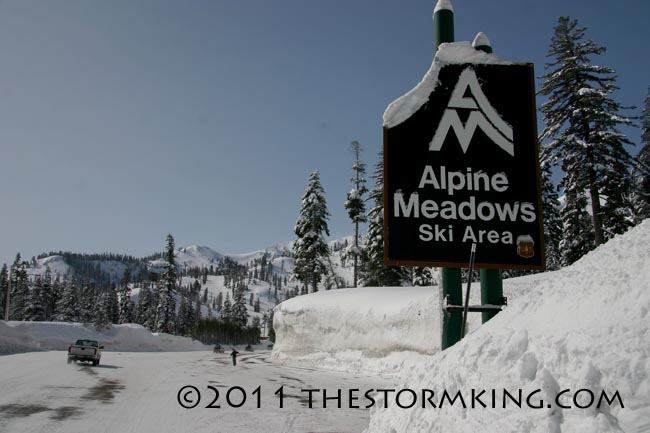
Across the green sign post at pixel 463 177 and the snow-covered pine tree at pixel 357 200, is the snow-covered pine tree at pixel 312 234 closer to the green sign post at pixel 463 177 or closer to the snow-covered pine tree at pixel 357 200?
the snow-covered pine tree at pixel 357 200

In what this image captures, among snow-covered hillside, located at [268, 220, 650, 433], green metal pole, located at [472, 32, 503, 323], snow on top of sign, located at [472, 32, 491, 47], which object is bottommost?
snow-covered hillside, located at [268, 220, 650, 433]

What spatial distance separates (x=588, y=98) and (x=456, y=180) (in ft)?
62.3

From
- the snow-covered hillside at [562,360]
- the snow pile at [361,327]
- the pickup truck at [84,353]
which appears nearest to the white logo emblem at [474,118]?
the snow-covered hillside at [562,360]

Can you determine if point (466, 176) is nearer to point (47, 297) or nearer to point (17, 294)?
point (17, 294)

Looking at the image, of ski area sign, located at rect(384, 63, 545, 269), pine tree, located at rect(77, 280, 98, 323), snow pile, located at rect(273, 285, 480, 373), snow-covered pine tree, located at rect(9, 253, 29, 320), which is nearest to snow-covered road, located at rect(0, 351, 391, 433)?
ski area sign, located at rect(384, 63, 545, 269)

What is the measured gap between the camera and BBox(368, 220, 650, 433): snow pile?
2951mm

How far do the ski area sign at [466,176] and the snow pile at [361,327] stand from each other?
14548 millimetres

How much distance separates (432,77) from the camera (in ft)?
20.7

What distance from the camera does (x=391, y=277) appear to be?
40281mm

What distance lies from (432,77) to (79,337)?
6353 cm

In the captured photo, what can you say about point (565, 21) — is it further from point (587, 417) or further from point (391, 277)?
point (587, 417)

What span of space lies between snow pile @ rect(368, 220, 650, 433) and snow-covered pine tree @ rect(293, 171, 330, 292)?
40917 mm

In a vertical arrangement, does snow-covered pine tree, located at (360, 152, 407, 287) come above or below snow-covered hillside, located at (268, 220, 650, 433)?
above

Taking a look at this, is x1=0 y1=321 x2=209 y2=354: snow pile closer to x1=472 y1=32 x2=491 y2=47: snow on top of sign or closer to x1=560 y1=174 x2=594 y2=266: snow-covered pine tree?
x1=560 y1=174 x2=594 y2=266: snow-covered pine tree
